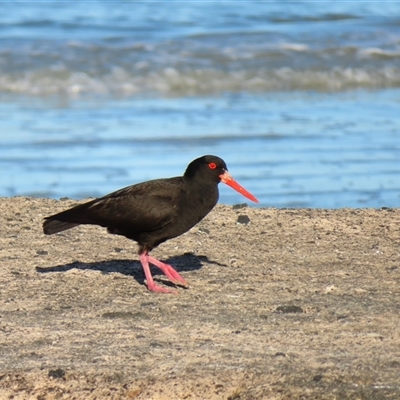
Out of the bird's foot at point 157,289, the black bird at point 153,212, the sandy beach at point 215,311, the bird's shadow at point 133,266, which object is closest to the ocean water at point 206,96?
the sandy beach at point 215,311

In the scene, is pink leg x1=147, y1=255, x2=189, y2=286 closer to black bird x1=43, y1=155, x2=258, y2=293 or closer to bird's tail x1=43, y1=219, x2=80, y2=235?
black bird x1=43, y1=155, x2=258, y2=293

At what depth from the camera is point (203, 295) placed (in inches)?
217

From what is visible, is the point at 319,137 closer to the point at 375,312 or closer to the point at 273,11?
the point at 375,312

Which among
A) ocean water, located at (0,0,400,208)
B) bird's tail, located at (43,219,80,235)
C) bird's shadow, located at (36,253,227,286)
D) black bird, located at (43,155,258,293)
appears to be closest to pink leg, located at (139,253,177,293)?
black bird, located at (43,155,258,293)

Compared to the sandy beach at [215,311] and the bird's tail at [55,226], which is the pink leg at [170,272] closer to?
the sandy beach at [215,311]

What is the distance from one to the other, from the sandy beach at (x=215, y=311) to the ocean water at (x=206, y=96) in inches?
79.5

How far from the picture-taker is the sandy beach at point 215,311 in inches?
167

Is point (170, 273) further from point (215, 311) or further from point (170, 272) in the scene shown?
point (215, 311)

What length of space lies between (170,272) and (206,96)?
27.4ft

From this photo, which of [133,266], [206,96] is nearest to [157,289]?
[133,266]

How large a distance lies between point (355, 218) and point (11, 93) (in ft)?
25.5

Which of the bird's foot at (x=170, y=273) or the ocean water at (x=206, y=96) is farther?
the ocean water at (x=206, y=96)

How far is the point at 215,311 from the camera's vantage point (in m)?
5.21

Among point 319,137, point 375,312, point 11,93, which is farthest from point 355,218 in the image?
point 11,93
